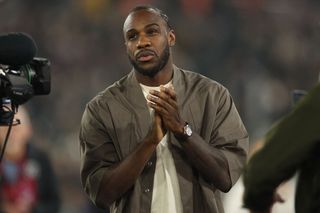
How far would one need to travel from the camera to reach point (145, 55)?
296 centimetres

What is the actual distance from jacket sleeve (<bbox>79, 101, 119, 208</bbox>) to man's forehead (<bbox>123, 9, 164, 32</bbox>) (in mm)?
Result: 296

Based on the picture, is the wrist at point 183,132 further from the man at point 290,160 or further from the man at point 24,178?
the man at point 24,178

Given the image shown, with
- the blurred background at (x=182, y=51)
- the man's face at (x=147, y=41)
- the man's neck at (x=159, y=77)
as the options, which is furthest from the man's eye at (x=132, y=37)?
the blurred background at (x=182, y=51)

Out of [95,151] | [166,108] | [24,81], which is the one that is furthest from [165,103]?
[24,81]

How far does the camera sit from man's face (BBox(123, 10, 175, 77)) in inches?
117

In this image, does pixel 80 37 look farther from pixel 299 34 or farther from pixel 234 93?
pixel 299 34

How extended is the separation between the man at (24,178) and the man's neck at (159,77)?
1745 millimetres

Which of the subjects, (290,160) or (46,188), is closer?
(290,160)

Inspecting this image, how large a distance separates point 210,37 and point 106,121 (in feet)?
11.4

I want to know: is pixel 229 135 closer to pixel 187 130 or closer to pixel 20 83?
pixel 187 130

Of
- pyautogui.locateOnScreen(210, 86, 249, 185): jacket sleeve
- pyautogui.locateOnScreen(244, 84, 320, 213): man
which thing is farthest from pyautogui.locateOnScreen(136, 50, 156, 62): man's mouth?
pyautogui.locateOnScreen(244, 84, 320, 213): man

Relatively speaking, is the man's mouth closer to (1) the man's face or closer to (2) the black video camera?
(1) the man's face

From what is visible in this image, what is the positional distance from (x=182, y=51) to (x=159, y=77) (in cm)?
328

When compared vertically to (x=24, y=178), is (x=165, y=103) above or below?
above
